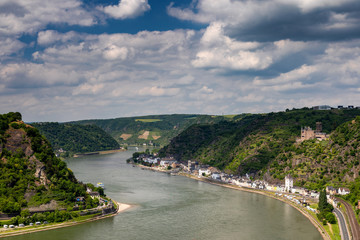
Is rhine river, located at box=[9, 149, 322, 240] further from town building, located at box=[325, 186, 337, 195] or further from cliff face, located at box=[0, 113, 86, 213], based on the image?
town building, located at box=[325, 186, 337, 195]

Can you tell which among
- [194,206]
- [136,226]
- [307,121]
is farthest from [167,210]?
[307,121]

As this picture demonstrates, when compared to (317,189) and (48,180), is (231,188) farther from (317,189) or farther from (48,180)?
(48,180)

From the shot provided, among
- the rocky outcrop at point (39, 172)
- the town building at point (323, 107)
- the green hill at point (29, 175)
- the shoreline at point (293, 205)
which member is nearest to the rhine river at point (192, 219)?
the shoreline at point (293, 205)

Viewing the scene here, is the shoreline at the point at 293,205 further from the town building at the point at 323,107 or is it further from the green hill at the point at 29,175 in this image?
the town building at the point at 323,107

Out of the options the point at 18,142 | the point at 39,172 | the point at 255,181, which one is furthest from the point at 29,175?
the point at 255,181

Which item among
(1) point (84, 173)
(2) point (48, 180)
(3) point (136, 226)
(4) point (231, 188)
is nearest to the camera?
(3) point (136, 226)

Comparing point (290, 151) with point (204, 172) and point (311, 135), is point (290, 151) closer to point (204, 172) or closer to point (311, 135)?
point (311, 135)
